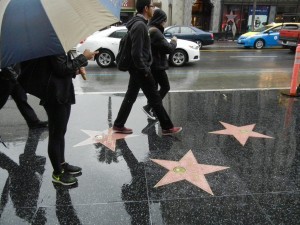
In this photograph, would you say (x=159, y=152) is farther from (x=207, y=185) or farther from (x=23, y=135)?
(x=23, y=135)

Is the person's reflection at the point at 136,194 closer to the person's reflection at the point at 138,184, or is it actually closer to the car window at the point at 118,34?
the person's reflection at the point at 138,184

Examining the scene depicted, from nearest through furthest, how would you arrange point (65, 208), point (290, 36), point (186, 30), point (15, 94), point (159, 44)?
1. point (65, 208)
2. point (159, 44)
3. point (15, 94)
4. point (290, 36)
5. point (186, 30)

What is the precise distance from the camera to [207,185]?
347cm

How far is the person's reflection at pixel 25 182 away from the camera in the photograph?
3066mm

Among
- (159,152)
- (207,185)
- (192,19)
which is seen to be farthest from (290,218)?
(192,19)

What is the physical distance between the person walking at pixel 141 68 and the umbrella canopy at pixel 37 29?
5.42ft

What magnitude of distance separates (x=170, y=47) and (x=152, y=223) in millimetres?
2813

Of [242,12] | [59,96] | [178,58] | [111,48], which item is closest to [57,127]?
[59,96]

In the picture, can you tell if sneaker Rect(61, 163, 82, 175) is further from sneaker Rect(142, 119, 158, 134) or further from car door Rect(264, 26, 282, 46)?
car door Rect(264, 26, 282, 46)

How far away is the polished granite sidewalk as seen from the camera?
9.90 ft

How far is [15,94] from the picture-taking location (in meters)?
5.04

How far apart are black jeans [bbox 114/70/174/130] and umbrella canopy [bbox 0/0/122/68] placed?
2.01 metres

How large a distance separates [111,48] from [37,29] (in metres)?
9.98

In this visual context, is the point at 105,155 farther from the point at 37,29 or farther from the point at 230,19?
the point at 230,19
